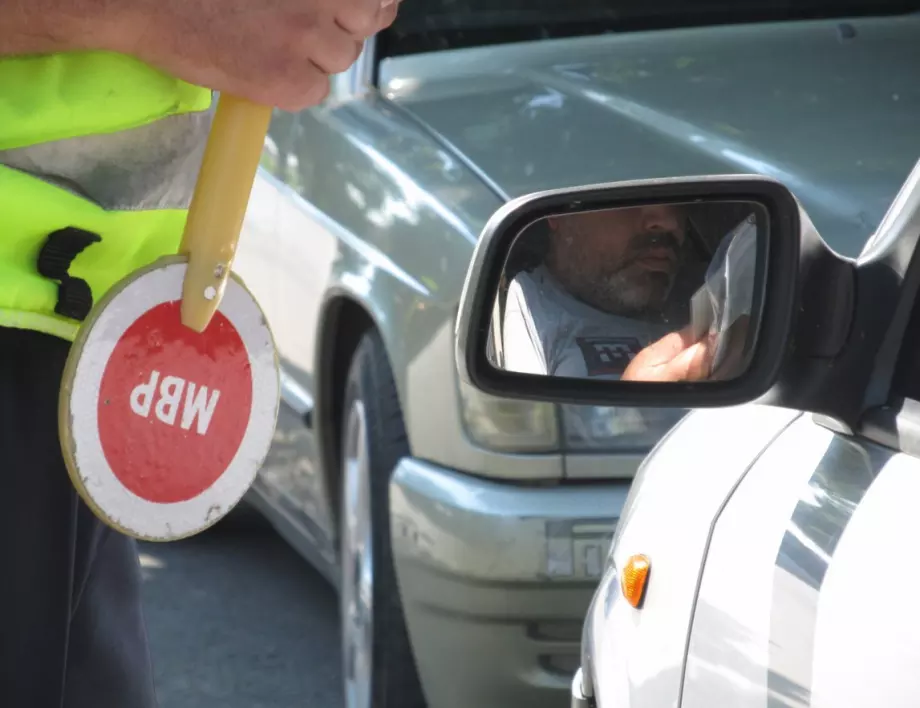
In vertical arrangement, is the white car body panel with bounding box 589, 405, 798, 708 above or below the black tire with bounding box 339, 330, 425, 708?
above

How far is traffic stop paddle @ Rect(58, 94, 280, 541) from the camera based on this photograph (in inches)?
60.3

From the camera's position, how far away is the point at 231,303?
5.38 ft

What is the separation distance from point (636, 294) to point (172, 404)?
1.46 feet

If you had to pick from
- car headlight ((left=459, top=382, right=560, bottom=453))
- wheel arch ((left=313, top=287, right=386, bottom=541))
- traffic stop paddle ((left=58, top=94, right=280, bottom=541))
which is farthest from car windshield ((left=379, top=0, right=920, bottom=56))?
traffic stop paddle ((left=58, top=94, right=280, bottom=541))

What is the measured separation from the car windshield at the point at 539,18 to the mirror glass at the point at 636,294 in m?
2.42

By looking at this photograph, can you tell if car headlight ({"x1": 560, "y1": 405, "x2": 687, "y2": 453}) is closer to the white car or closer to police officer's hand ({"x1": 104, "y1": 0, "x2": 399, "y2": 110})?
the white car

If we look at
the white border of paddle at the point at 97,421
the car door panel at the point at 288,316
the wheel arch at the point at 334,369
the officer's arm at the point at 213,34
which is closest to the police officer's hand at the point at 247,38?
the officer's arm at the point at 213,34

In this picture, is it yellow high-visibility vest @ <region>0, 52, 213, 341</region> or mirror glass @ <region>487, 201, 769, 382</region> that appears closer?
mirror glass @ <region>487, 201, 769, 382</region>

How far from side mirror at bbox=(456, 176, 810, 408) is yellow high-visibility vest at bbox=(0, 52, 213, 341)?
0.34 m

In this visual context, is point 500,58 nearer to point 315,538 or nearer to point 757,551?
point 315,538

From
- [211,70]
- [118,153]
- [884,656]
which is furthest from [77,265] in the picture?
[884,656]

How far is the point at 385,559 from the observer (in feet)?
10.5

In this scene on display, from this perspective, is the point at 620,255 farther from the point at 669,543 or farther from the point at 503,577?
the point at 503,577

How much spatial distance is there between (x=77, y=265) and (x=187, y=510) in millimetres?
257
